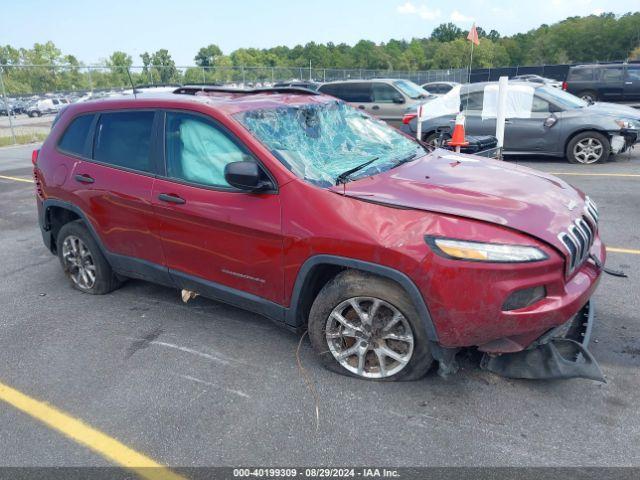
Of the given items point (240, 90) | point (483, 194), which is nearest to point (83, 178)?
point (240, 90)

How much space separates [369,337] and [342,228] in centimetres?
69

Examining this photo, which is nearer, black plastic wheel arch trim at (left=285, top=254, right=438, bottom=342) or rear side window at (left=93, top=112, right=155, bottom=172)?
black plastic wheel arch trim at (left=285, top=254, right=438, bottom=342)

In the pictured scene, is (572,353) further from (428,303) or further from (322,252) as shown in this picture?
(322,252)

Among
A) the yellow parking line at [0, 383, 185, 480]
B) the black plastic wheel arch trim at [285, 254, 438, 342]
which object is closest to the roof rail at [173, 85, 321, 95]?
the black plastic wheel arch trim at [285, 254, 438, 342]

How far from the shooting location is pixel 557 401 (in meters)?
2.90

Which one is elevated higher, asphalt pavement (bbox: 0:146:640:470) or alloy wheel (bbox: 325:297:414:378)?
alloy wheel (bbox: 325:297:414:378)

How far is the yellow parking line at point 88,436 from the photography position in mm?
2527

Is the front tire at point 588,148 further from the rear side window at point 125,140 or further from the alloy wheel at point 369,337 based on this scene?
the rear side window at point 125,140

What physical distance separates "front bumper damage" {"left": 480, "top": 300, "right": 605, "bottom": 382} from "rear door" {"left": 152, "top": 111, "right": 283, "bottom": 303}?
4.61 ft

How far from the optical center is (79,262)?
4613 millimetres

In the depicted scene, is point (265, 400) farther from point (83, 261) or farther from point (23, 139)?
point (23, 139)

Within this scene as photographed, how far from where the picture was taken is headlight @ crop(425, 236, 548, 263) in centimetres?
258

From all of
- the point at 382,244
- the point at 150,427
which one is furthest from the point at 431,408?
Answer: the point at 150,427

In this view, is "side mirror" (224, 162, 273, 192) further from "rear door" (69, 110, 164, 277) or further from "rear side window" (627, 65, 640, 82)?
"rear side window" (627, 65, 640, 82)
